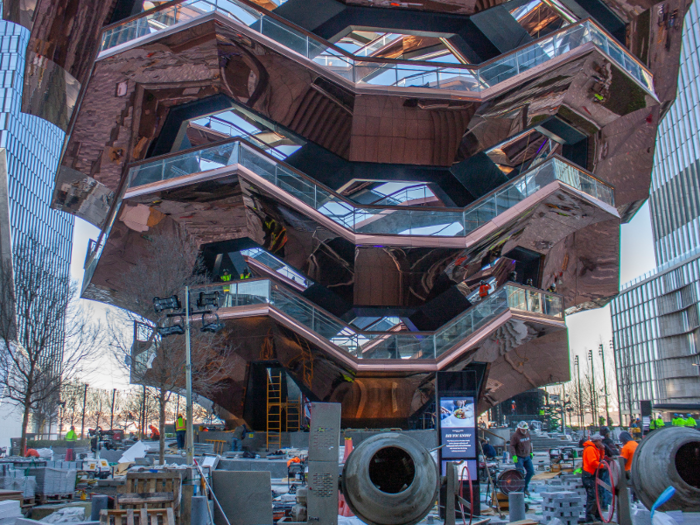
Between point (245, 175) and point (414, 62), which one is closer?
point (245, 175)

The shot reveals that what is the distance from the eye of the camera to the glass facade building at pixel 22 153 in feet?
260

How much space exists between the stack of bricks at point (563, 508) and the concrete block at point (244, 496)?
4950 millimetres

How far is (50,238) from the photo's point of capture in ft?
310

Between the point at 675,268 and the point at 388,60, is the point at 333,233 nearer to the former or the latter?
the point at 388,60

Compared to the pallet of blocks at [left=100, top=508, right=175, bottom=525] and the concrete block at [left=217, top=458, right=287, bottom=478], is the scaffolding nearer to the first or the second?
the concrete block at [left=217, top=458, right=287, bottom=478]

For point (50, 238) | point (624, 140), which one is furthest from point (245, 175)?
point (50, 238)

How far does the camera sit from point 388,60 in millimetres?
23281

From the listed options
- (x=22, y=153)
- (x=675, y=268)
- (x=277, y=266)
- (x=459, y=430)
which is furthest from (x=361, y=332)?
(x=22, y=153)

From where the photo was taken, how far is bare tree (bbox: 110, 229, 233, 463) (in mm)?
22172

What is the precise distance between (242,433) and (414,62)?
58.2ft

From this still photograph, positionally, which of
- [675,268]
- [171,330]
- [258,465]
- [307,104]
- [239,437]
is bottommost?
[258,465]

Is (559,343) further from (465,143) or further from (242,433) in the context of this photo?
(242,433)

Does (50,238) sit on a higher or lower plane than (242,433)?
higher

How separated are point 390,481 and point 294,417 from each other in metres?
23.6
